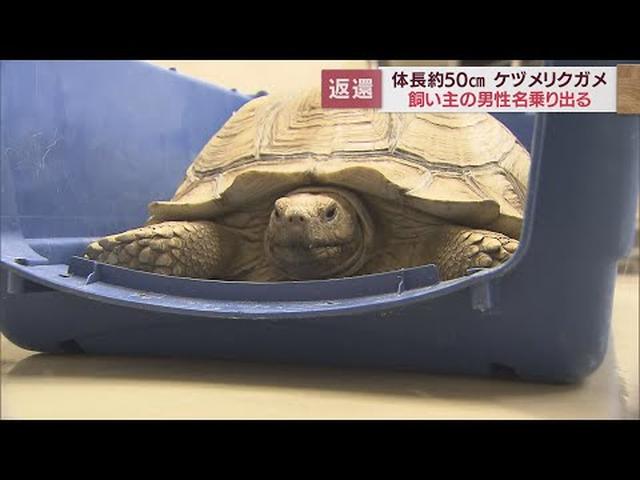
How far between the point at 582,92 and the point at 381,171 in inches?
29.7

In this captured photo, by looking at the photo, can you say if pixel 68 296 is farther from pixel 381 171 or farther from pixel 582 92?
pixel 582 92

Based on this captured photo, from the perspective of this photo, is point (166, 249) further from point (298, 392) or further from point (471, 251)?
point (471, 251)

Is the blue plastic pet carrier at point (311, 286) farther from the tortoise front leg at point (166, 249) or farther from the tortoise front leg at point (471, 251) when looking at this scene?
the tortoise front leg at point (471, 251)

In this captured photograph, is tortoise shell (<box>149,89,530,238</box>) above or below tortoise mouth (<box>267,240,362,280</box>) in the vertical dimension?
above

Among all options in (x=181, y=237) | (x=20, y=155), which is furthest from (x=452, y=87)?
(x=20, y=155)

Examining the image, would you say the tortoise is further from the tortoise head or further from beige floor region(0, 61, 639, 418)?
beige floor region(0, 61, 639, 418)

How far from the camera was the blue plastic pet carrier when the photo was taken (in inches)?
47.3

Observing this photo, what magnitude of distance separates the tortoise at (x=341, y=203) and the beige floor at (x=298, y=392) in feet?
1.09

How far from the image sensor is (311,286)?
1476 mm

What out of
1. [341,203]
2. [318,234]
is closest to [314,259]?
[318,234]

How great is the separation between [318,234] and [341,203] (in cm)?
16

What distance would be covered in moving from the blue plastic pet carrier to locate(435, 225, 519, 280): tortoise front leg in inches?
10.7
